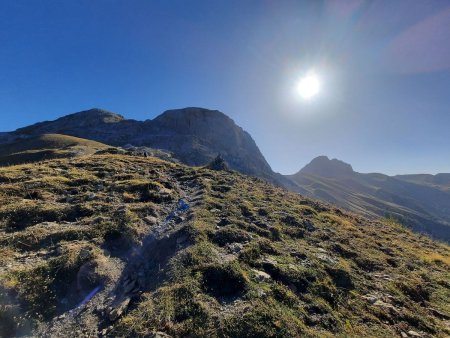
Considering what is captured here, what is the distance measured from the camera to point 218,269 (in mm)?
10883

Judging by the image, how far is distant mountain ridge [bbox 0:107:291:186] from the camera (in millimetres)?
128375

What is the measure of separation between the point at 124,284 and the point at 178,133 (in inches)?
5706

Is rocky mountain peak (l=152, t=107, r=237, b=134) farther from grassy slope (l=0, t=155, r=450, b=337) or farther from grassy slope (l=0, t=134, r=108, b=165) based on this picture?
grassy slope (l=0, t=155, r=450, b=337)

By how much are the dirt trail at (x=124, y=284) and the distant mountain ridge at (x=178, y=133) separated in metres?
99.6

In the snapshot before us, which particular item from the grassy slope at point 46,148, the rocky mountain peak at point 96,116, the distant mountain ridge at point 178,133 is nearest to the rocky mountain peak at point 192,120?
the distant mountain ridge at point 178,133

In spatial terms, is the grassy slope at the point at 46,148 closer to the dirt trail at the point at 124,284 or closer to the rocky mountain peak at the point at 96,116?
the dirt trail at the point at 124,284

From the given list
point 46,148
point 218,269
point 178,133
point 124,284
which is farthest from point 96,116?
point 218,269

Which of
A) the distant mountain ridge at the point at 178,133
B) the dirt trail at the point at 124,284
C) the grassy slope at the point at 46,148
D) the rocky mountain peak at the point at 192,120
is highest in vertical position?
the rocky mountain peak at the point at 192,120

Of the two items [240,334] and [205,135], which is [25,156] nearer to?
[240,334]

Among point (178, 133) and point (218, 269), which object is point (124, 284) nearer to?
point (218, 269)

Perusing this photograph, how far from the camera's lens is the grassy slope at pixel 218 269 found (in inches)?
333

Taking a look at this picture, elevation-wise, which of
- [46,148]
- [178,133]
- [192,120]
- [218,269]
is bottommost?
[218,269]

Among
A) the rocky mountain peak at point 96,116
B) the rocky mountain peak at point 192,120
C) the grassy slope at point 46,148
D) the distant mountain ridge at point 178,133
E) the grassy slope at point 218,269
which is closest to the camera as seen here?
the grassy slope at point 218,269

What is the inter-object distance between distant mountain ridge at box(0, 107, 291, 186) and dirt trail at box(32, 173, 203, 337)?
9964cm
